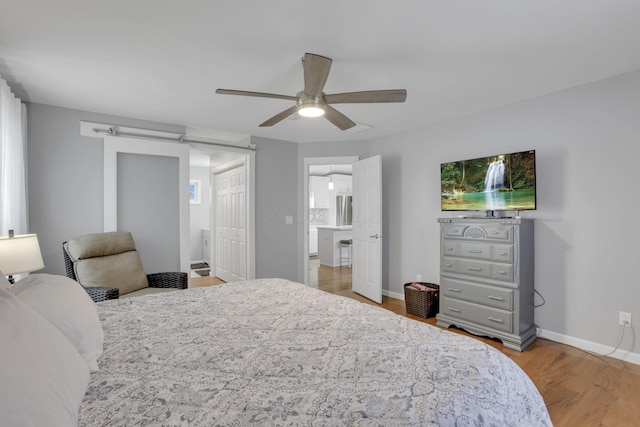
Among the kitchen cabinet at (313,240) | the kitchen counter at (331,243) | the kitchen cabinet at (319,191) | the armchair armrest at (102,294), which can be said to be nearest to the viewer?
the armchair armrest at (102,294)

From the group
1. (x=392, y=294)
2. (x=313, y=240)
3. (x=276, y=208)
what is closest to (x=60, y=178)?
(x=276, y=208)

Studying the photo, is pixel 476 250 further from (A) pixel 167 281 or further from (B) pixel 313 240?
(B) pixel 313 240

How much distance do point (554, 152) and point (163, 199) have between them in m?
4.32

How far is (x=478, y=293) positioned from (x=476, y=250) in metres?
0.43

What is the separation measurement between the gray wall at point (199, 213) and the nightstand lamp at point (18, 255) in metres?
4.85

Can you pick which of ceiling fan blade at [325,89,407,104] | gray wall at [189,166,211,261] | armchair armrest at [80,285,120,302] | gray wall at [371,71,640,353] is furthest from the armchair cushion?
gray wall at [371,71,640,353]

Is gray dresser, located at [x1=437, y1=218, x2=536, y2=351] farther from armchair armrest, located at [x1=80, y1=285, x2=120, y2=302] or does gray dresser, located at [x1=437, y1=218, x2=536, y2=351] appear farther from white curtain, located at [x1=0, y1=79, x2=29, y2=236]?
white curtain, located at [x1=0, y1=79, x2=29, y2=236]

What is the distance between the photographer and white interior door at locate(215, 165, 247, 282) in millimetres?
4773

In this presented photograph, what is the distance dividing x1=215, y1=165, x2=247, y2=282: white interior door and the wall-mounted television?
9.45 feet

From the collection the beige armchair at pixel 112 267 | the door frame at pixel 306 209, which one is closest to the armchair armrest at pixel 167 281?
the beige armchair at pixel 112 267

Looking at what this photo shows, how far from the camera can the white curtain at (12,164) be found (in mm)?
2381

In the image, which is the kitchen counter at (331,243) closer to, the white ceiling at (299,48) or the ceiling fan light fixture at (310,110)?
the white ceiling at (299,48)

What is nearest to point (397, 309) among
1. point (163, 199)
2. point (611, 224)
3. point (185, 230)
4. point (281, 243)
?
point (281, 243)

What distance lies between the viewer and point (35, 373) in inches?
28.1
